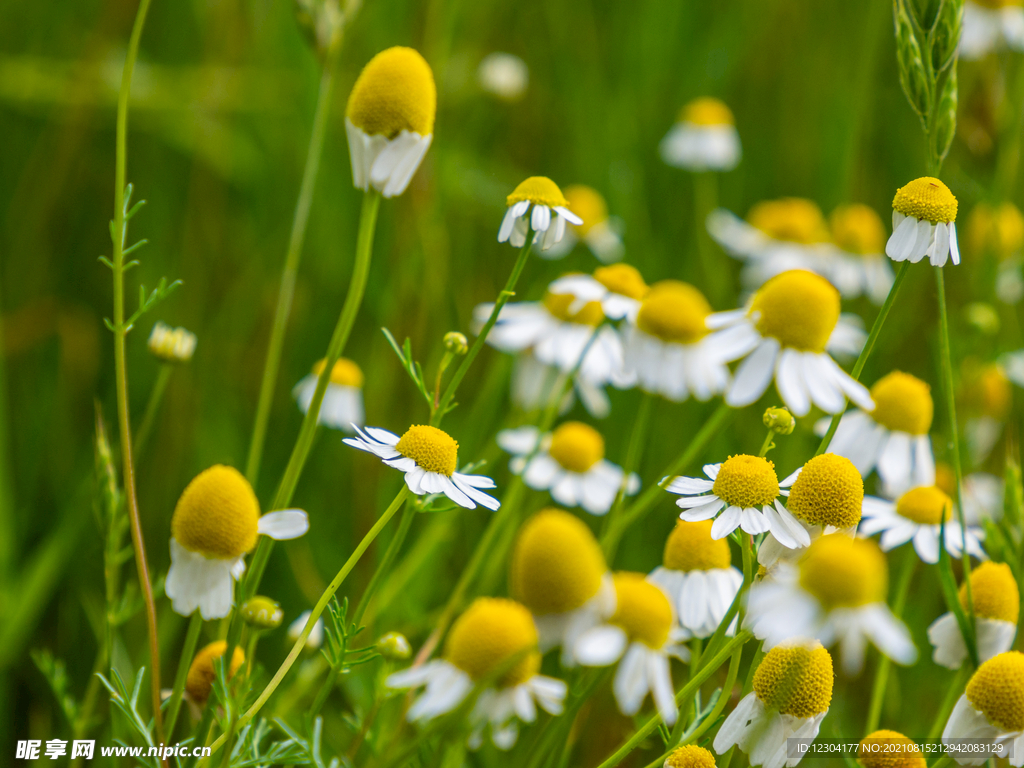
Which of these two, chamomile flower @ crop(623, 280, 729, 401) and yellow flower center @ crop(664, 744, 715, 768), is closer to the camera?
yellow flower center @ crop(664, 744, 715, 768)

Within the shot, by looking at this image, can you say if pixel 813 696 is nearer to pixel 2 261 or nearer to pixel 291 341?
pixel 291 341

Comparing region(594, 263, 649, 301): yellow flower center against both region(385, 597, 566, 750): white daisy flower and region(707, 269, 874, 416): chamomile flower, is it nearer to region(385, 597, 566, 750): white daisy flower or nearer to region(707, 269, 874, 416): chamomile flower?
region(707, 269, 874, 416): chamomile flower

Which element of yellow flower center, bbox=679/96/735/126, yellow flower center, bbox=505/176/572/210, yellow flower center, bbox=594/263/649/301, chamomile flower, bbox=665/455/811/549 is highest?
yellow flower center, bbox=679/96/735/126

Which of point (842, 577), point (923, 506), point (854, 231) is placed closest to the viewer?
point (842, 577)

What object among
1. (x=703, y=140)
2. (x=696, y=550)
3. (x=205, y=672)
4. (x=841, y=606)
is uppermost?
(x=703, y=140)

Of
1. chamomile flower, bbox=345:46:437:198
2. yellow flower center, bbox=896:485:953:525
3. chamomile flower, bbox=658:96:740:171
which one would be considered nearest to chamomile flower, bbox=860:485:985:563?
yellow flower center, bbox=896:485:953:525

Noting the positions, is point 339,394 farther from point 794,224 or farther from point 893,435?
point 794,224

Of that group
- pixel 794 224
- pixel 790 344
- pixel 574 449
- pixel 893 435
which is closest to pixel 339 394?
pixel 574 449
